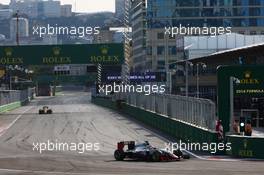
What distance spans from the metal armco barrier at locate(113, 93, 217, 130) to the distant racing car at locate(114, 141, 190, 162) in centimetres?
426

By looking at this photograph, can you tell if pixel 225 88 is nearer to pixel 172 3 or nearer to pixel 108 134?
pixel 108 134

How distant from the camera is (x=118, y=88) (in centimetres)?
8256

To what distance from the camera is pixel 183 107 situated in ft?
128

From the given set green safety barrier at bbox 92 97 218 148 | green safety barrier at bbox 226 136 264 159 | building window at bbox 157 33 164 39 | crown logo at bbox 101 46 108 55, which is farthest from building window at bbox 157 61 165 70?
green safety barrier at bbox 226 136 264 159

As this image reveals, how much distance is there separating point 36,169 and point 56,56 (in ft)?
154

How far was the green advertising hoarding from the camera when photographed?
3144 cm

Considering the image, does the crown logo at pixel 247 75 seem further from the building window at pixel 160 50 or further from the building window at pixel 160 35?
the building window at pixel 160 50

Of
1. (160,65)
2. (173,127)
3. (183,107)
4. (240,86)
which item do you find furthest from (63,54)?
(160,65)

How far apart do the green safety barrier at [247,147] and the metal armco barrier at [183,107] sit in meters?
2.27

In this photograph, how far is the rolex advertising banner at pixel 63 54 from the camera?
69312 mm

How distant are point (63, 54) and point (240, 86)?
133ft

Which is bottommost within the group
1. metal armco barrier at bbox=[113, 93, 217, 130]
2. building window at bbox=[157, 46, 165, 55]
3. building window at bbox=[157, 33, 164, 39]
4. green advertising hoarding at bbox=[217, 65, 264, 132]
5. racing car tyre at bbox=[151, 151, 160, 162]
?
racing car tyre at bbox=[151, 151, 160, 162]

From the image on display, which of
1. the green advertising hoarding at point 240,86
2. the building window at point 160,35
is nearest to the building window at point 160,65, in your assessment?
the building window at point 160,35

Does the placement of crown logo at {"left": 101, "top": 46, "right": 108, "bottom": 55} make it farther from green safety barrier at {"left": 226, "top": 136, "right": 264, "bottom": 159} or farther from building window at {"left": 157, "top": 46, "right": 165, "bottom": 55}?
building window at {"left": 157, "top": 46, "right": 165, "bottom": 55}
